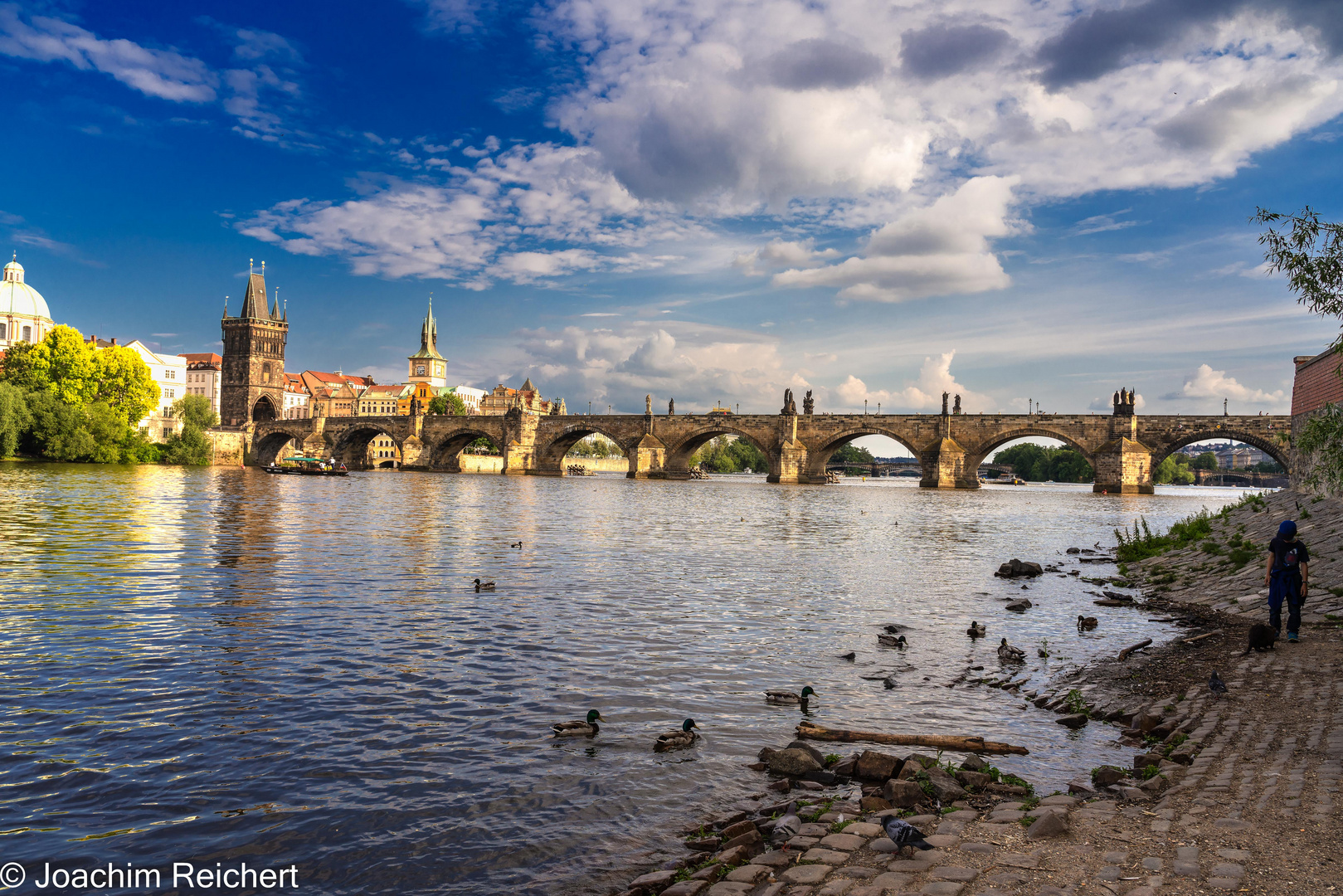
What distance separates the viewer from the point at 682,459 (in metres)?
95.2

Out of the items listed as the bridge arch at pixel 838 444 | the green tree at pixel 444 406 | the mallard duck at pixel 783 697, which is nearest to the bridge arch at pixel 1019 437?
the bridge arch at pixel 838 444

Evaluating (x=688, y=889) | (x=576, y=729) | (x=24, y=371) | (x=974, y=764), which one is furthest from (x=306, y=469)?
(x=688, y=889)

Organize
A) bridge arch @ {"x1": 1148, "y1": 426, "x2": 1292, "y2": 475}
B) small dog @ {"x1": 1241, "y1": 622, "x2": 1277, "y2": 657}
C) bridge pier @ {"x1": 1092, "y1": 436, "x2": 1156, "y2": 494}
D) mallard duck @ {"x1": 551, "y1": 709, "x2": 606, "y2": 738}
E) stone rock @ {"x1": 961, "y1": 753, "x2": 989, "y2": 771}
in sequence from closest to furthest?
stone rock @ {"x1": 961, "y1": 753, "x2": 989, "y2": 771}
mallard duck @ {"x1": 551, "y1": 709, "x2": 606, "y2": 738}
small dog @ {"x1": 1241, "y1": 622, "x2": 1277, "y2": 657}
bridge arch @ {"x1": 1148, "y1": 426, "x2": 1292, "y2": 475}
bridge pier @ {"x1": 1092, "y1": 436, "x2": 1156, "y2": 494}

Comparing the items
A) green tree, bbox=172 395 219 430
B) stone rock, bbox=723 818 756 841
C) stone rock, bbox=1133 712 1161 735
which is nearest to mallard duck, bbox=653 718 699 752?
stone rock, bbox=723 818 756 841

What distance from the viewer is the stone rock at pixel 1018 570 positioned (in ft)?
67.3

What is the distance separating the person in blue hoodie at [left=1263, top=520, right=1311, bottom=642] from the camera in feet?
35.4

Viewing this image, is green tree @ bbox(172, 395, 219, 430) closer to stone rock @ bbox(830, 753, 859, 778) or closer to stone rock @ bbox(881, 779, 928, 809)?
stone rock @ bbox(830, 753, 859, 778)

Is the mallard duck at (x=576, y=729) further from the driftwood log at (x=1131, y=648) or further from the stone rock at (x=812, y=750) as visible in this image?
the driftwood log at (x=1131, y=648)

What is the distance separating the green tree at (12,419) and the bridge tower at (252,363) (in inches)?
3243

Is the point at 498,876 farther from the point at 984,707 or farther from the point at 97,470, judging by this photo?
the point at 97,470

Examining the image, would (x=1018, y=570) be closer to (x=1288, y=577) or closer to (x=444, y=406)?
(x=1288, y=577)

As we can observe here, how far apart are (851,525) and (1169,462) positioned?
420 ft

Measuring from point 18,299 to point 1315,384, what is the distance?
14789 cm

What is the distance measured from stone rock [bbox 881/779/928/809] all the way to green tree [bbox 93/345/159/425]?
8893cm
